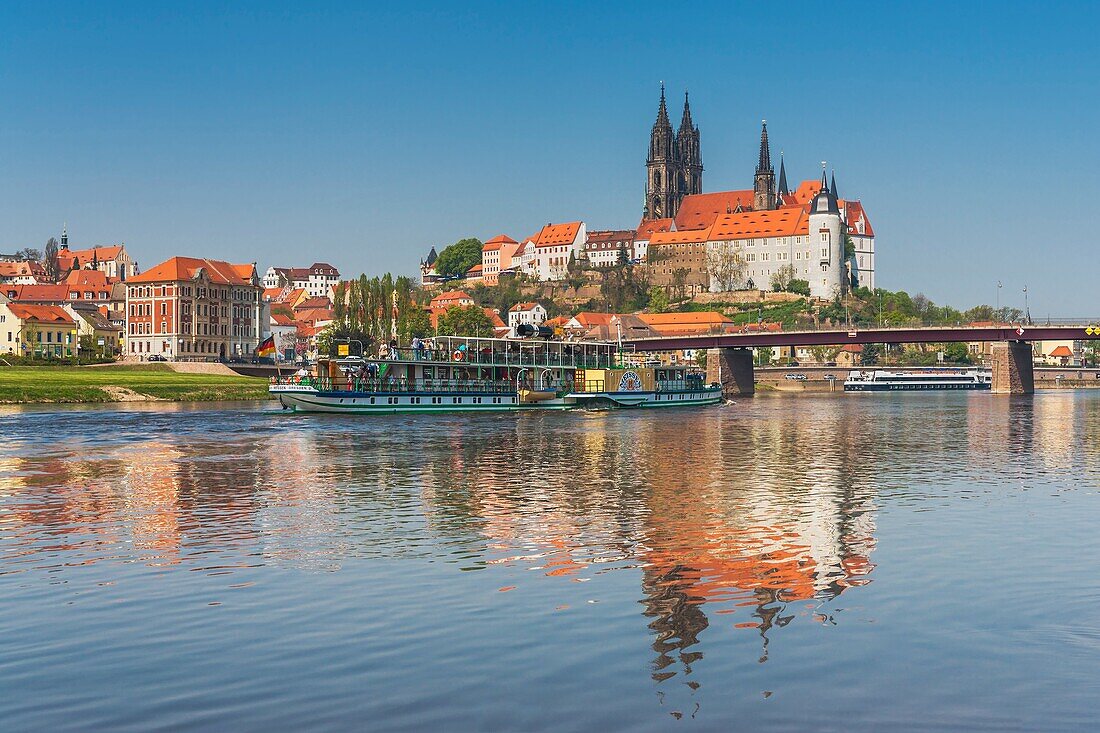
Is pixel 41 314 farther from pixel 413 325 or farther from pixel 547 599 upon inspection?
pixel 547 599

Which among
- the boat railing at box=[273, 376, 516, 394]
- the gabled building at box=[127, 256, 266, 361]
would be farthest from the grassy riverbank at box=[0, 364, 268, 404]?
the gabled building at box=[127, 256, 266, 361]

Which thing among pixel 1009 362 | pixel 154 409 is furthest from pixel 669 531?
pixel 1009 362

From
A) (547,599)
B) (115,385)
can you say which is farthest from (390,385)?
(547,599)

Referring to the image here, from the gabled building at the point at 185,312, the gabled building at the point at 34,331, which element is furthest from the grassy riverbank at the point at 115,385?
the gabled building at the point at 34,331

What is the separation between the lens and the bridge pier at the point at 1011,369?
14462 centimetres

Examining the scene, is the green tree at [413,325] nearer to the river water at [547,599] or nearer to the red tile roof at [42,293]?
the red tile roof at [42,293]

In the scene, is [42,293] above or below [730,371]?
above

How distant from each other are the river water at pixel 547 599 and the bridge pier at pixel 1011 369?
107184 millimetres

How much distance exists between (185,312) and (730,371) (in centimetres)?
6852

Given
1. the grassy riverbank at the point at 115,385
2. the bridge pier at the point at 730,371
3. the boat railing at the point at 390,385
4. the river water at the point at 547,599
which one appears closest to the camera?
the river water at the point at 547,599

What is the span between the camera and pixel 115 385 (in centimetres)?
10450

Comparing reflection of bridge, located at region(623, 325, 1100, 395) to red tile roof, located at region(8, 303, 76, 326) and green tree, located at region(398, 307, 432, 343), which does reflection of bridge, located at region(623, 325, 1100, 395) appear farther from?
red tile roof, located at region(8, 303, 76, 326)

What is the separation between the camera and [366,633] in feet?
54.9

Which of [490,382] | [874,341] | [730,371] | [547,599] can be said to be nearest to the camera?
[547,599]
